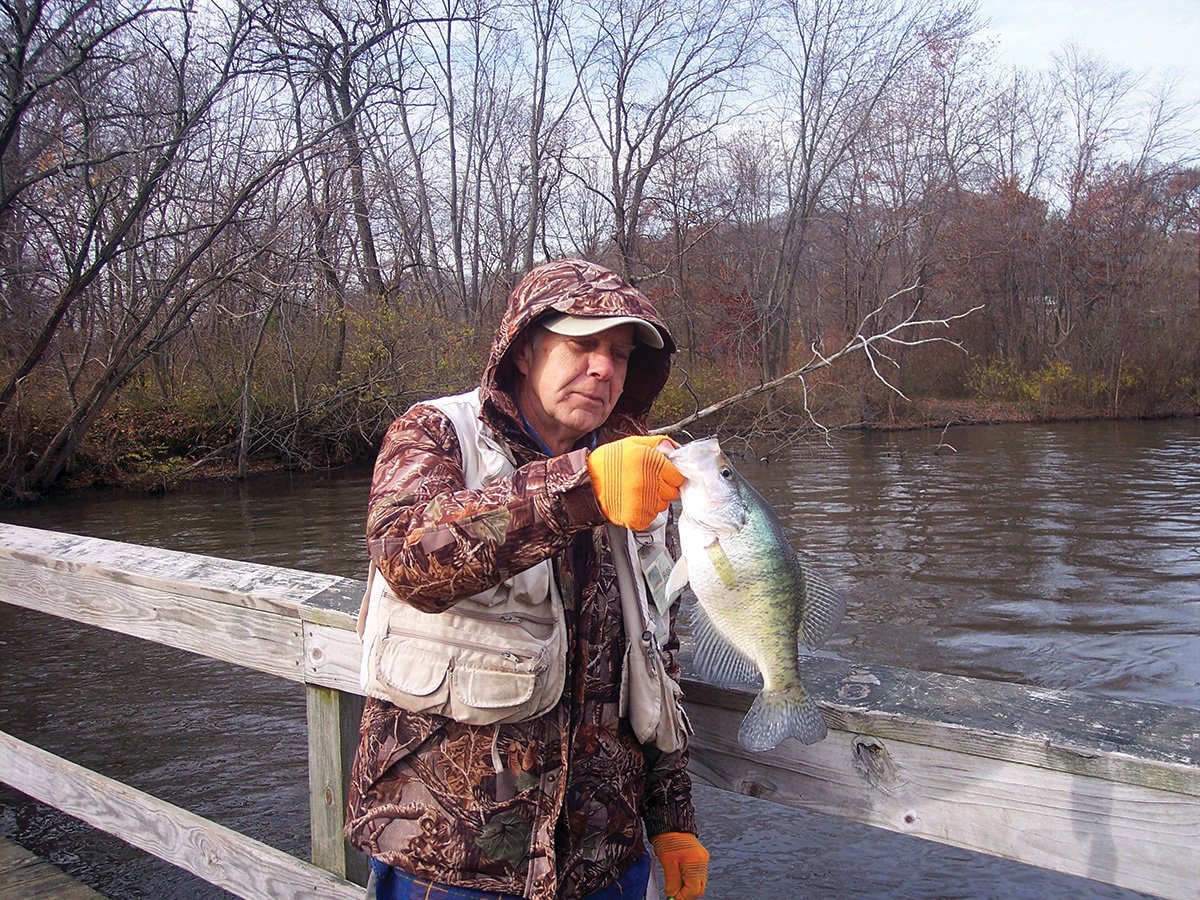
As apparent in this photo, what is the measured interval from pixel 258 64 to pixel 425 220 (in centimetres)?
1344

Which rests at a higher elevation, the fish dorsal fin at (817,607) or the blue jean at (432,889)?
the fish dorsal fin at (817,607)

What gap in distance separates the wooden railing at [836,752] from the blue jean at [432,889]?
11.3 inches

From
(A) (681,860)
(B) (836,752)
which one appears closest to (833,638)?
(A) (681,860)

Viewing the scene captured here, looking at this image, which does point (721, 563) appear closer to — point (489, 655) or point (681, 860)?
point (489, 655)

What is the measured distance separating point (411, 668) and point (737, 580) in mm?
670

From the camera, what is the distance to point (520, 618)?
1771mm

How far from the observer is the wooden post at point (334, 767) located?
2346 millimetres

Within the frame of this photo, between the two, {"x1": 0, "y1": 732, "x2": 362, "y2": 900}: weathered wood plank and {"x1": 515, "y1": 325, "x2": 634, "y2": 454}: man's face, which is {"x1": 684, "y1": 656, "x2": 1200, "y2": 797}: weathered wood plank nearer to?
{"x1": 515, "y1": 325, "x2": 634, "y2": 454}: man's face

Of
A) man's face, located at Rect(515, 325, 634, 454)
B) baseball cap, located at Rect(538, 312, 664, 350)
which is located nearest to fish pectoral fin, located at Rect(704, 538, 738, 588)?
man's face, located at Rect(515, 325, 634, 454)

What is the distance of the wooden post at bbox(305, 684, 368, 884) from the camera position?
7.70ft

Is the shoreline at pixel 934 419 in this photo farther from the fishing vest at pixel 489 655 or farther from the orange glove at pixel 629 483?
the orange glove at pixel 629 483

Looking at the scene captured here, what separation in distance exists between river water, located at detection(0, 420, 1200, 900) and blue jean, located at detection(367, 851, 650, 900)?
2629mm

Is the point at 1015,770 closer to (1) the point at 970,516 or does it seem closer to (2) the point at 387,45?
(1) the point at 970,516

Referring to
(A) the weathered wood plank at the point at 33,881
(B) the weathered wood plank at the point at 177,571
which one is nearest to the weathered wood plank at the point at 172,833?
(A) the weathered wood plank at the point at 33,881
